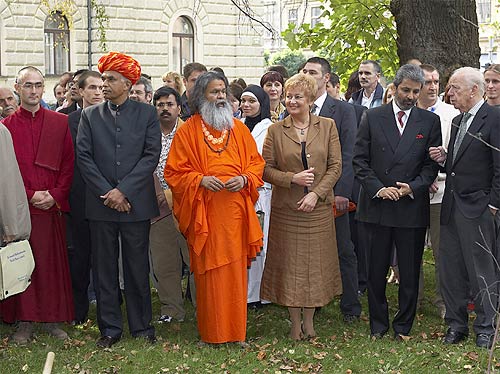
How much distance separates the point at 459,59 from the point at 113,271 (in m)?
5.67

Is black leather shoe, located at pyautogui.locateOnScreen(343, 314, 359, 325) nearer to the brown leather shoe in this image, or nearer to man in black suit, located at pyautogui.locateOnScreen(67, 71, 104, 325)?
man in black suit, located at pyautogui.locateOnScreen(67, 71, 104, 325)

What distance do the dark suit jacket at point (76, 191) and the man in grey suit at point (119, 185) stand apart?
1.72 ft

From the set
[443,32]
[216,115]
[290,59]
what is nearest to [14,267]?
[216,115]

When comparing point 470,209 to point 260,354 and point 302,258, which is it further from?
point 260,354

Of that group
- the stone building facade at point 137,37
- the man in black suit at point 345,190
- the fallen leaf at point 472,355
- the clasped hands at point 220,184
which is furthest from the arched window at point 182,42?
the fallen leaf at point 472,355

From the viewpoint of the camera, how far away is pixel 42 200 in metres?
7.44

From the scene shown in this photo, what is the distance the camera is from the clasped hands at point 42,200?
7.43 m

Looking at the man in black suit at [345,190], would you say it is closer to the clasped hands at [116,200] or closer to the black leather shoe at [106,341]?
the clasped hands at [116,200]

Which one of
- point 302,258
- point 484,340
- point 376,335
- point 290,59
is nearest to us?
point 484,340

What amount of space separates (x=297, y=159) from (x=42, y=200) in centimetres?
213

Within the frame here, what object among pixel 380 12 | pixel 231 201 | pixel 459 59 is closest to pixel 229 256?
pixel 231 201

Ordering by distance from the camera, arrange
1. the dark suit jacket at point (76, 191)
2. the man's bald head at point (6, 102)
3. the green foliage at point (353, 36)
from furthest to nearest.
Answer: the green foliage at point (353, 36), the man's bald head at point (6, 102), the dark suit jacket at point (76, 191)

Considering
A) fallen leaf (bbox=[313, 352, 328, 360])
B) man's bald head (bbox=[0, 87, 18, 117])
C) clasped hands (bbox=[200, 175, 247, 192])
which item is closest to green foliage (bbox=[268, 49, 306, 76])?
man's bald head (bbox=[0, 87, 18, 117])

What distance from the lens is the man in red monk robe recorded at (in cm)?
752
